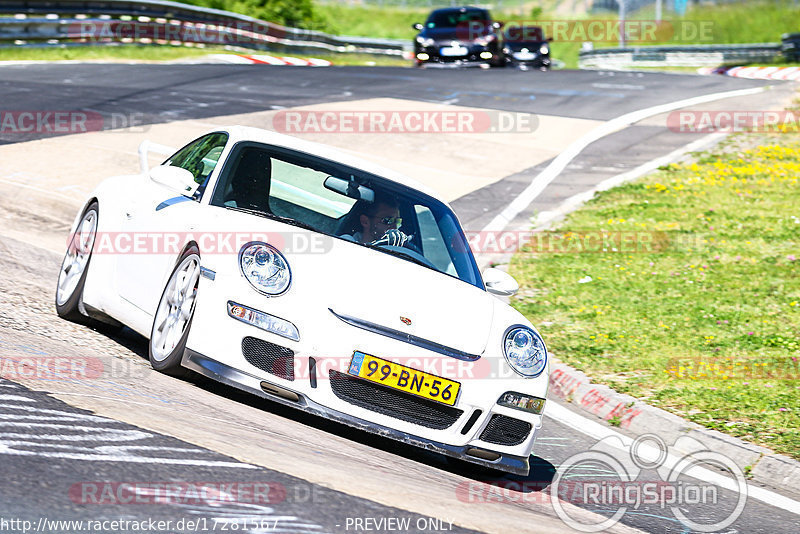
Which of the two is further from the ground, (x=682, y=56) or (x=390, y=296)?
(x=682, y=56)

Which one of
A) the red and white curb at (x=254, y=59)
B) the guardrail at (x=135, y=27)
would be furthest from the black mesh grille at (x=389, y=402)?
the red and white curb at (x=254, y=59)

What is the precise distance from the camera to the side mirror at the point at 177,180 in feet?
20.2

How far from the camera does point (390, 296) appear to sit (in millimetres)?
5465

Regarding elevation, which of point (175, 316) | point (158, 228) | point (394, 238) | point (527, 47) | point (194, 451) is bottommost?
point (194, 451)

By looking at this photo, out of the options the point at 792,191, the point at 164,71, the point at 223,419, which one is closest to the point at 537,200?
the point at 792,191

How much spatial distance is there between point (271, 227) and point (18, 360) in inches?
57.0

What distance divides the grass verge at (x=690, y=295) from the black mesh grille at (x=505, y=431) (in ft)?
6.65

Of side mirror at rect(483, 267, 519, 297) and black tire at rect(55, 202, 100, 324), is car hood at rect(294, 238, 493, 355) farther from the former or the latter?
black tire at rect(55, 202, 100, 324)

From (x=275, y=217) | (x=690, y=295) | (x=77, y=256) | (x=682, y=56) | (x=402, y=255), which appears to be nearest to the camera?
(x=275, y=217)

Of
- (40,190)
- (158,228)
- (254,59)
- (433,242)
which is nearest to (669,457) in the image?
(433,242)

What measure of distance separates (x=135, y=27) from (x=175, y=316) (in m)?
24.6

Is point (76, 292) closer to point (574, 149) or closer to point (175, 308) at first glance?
point (175, 308)

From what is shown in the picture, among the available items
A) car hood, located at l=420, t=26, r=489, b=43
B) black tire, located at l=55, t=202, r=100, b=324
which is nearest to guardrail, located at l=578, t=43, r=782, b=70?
car hood, located at l=420, t=26, r=489, b=43

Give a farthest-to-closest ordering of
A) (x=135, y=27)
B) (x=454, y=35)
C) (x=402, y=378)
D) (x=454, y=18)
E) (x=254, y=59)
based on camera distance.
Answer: (x=454, y=18) < (x=454, y=35) < (x=254, y=59) < (x=135, y=27) < (x=402, y=378)
